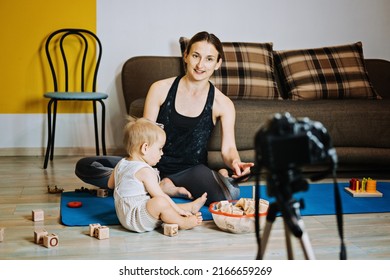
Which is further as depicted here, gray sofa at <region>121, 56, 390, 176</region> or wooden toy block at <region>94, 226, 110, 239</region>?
gray sofa at <region>121, 56, 390, 176</region>

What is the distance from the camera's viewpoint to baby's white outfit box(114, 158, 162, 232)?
1942 mm

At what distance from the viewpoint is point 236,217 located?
1905 mm

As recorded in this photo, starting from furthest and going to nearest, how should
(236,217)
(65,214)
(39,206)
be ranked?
(39,206), (65,214), (236,217)

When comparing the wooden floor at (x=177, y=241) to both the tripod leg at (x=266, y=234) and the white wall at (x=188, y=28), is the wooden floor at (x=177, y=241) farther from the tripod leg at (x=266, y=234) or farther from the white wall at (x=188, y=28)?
the white wall at (x=188, y=28)

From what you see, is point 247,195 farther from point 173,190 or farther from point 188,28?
point 188,28

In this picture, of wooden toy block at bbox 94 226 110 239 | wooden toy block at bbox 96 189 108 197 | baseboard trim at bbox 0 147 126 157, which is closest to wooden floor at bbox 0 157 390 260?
wooden toy block at bbox 94 226 110 239

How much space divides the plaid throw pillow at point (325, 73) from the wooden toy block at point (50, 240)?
6.44 ft

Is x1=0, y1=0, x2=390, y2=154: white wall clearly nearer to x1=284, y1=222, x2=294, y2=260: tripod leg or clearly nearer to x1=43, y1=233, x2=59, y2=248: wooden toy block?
x1=43, y1=233, x2=59, y2=248: wooden toy block

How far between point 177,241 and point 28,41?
213 cm

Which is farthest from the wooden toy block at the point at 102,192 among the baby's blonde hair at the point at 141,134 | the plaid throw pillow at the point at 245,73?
the plaid throw pillow at the point at 245,73

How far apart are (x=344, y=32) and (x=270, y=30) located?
0.50 metres

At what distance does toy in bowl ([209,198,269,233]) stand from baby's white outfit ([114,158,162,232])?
0.67 ft
